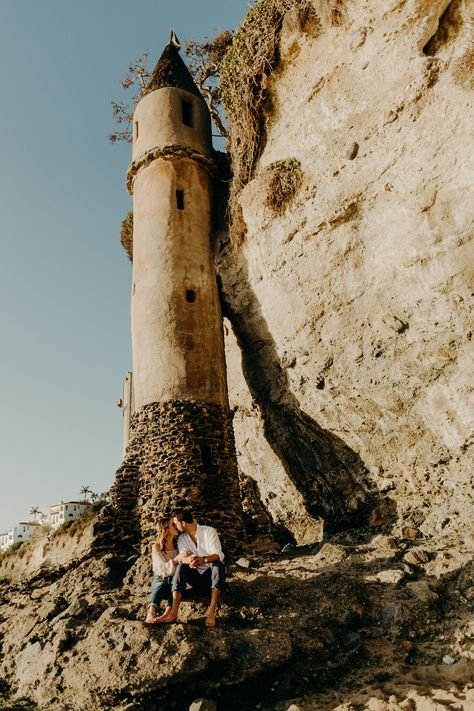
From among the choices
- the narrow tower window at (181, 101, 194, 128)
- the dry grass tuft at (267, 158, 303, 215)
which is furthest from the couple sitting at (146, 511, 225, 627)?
the narrow tower window at (181, 101, 194, 128)

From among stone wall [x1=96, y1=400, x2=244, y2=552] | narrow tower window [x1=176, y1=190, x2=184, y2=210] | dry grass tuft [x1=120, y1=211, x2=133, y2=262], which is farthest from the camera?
dry grass tuft [x1=120, y1=211, x2=133, y2=262]

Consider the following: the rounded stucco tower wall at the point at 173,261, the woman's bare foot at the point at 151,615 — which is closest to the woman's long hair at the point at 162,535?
the woman's bare foot at the point at 151,615

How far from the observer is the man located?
671 centimetres

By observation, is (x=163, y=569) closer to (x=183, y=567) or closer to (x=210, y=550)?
(x=183, y=567)

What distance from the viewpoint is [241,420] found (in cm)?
1452

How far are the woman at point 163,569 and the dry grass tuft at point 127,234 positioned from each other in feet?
40.7

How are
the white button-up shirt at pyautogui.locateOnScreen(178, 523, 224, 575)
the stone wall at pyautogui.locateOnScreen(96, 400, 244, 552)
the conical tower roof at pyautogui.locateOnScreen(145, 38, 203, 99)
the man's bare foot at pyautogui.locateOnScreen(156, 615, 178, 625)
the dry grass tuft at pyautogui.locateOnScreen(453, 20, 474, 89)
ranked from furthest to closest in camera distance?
the conical tower roof at pyautogui.locateOnScreen(145, 38, 203, 99) < the stone wall at pyautogui.locateOnScreen(96, 400, 244, 552) < the dry grass tuft at pyautogui.locateOnScreen(453, 20, 474, 89) < the white button-up shirt at pyautogui.locateOnScreen(178, 523, 224, 575) < the man's bare foot at pyautogui.locateOnScreen(156, 615, 178, 625)

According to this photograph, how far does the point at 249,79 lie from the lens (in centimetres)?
1304

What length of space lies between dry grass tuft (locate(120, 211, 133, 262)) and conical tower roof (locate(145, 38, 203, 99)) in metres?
3.95

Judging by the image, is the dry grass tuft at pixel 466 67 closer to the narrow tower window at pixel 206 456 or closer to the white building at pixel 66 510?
the narrow tower window at pixel 206 456

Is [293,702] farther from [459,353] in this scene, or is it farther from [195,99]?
[195,99]

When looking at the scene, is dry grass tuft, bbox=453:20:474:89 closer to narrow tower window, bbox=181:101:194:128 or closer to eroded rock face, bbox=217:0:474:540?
eroded rock face, bbox=217:0:474:540

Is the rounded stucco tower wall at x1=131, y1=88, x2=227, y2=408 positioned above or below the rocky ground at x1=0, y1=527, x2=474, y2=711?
above

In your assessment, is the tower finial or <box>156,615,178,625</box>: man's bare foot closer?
<box>156,615,178,625</box>: man's bare foot
